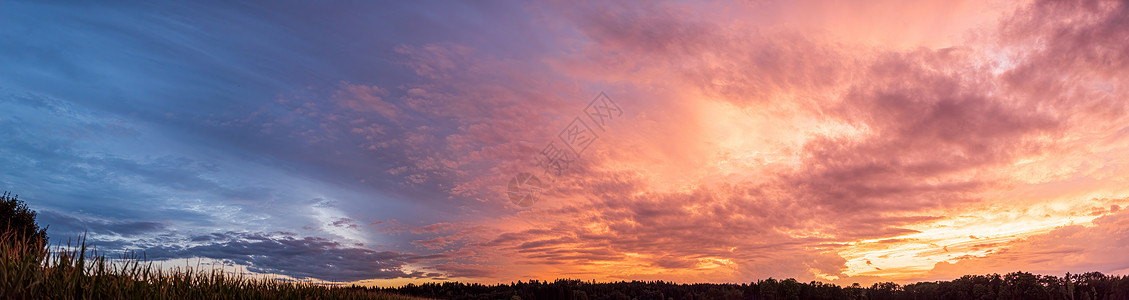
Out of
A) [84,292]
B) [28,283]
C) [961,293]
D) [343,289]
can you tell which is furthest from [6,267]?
[961,293]

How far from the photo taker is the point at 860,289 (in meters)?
197

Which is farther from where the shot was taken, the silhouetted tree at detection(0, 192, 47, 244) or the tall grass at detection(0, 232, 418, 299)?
the silhouetted tree at detection(0, 192, 47, 244)

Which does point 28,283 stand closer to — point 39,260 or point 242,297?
point 39,260

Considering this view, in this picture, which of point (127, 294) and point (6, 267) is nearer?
point (6, 267)

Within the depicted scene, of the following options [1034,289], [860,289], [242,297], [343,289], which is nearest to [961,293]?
[1034,289]

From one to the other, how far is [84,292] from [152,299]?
2912mm

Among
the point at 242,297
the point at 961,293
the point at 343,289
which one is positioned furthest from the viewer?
the point at 961,293

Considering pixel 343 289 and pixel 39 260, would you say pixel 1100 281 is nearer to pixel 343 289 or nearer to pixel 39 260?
pixel 343 289

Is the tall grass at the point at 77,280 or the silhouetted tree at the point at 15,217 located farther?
the silhouetted tree at the point at 15,217

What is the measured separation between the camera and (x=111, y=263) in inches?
573

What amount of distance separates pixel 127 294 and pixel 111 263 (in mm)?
897

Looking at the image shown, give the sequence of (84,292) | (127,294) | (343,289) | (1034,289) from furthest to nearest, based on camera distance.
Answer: (1034,289) → (343,289) → (127,294) → (84,292)

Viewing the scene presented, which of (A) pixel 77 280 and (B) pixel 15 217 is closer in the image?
(A) pixel 77 280

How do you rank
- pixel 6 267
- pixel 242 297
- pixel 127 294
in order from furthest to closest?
pixel 242 297 < pixel 127 294 < pixel 6 267
